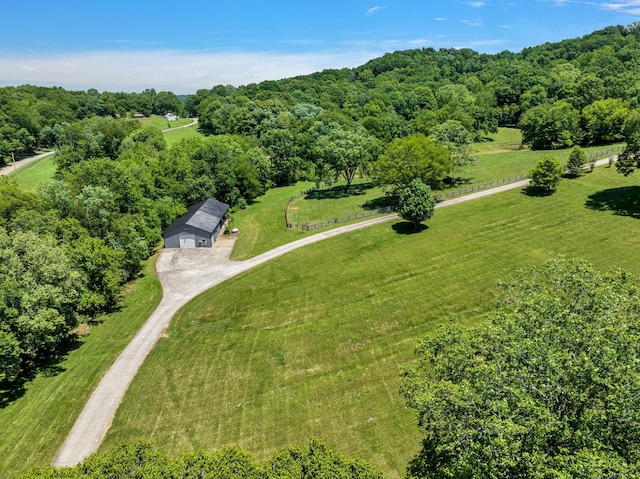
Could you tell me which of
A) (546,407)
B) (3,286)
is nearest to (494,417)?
(546,407)

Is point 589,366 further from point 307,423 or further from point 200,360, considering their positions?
point 200,360

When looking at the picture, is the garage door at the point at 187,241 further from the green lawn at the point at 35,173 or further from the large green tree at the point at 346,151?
the green lawn at the point at 35,173

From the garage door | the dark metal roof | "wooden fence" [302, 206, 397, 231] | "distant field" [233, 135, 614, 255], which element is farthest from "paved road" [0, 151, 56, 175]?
"wooden fence" [302, 206, 397, 231]

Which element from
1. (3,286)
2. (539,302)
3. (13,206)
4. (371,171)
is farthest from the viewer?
(371,171)

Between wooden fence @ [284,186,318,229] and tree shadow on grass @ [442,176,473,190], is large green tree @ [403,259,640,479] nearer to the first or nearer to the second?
wooden fence @ [284,186,318,229]

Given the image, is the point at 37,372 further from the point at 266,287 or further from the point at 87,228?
the point at 266,287

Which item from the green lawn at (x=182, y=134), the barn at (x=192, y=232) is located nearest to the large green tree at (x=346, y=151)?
the barn at (x=192, y=232)
